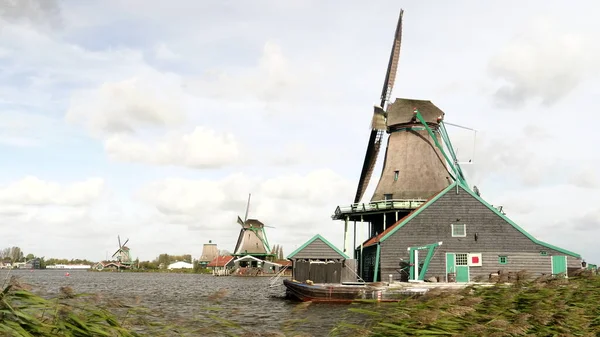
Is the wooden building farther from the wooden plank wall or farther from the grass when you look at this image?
the grass

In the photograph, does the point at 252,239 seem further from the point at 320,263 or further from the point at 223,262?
the point at 320,263

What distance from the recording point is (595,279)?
36.5ft

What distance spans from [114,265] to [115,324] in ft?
476

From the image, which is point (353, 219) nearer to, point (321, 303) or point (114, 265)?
point (321, 303)

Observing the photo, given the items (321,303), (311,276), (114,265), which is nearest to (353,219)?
(311,276)

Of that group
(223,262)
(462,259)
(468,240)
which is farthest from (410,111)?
(223,262)

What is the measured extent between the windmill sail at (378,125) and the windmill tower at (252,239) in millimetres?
50324

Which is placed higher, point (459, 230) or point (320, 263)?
point (459, 230)

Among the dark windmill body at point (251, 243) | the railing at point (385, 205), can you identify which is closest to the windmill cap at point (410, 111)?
the railing at point (385, 205)

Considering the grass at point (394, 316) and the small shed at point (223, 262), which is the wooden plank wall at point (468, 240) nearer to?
the grass at point (394, 316)

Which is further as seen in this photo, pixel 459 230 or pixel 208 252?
pixel 208 252

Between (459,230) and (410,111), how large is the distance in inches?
498

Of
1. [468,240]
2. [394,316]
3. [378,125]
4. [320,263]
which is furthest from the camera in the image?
[378,125]

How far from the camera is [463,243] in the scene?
3136 centimetres
